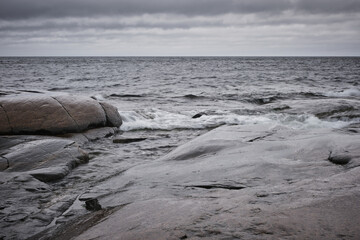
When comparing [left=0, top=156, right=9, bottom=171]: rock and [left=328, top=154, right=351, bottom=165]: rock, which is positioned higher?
[left=328, top=154, right=351, bottom=165]: rock

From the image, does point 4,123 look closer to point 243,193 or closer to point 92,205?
point 92,205

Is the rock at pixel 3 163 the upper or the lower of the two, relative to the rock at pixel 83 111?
lower

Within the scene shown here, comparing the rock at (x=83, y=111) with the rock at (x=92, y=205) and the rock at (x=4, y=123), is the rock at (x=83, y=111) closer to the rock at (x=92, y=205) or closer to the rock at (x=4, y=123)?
the rock at (x=4, y=123)

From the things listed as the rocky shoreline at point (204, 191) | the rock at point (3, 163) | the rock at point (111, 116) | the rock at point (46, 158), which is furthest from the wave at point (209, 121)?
the rock at point (3, 163)

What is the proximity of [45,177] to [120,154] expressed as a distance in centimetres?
176

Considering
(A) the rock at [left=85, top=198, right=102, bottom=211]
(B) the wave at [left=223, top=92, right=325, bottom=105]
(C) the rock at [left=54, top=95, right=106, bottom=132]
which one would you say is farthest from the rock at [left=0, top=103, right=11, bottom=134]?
(B) the wave at [left=223, top=92, right=325, bottom=105]

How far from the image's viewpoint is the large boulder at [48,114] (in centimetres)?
639

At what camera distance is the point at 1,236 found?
2.73 m

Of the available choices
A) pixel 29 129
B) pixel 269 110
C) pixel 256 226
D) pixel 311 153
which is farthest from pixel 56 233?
pixel 269 110

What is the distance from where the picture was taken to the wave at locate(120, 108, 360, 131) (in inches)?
335

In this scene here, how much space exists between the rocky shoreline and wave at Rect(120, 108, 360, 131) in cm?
255

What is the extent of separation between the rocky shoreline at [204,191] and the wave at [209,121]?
2548 mm

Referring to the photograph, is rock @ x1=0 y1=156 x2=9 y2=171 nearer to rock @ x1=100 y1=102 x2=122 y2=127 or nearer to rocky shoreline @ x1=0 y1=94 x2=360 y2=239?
rocky shoreline @ x1=0 y1=94 x2=360 y2=239

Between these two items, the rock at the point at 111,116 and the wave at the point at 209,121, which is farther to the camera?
the wave at the point at 209,121
